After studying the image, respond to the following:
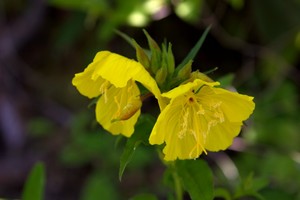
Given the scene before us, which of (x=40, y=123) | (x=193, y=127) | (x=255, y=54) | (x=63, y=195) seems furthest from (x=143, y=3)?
(x=193, y=127)

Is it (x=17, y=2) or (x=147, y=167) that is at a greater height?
(x=17, y=2)

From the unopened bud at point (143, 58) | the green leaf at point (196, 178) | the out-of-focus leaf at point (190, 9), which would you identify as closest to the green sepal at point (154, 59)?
the unopened bud at point (143, 58)

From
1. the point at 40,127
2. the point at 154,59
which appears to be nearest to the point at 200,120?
the point at 154,59

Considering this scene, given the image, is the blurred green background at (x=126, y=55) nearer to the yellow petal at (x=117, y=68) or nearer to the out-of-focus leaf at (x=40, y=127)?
the out-of-focus leaf at (x=40, y=127)

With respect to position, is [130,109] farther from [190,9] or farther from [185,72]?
[190,9]

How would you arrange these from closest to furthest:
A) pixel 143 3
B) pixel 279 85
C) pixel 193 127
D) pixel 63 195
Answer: pixel 193 127
pixel 143 3
pixel 279 85
pixel 63 195

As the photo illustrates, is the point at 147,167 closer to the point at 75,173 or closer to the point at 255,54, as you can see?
the point at 75,173
